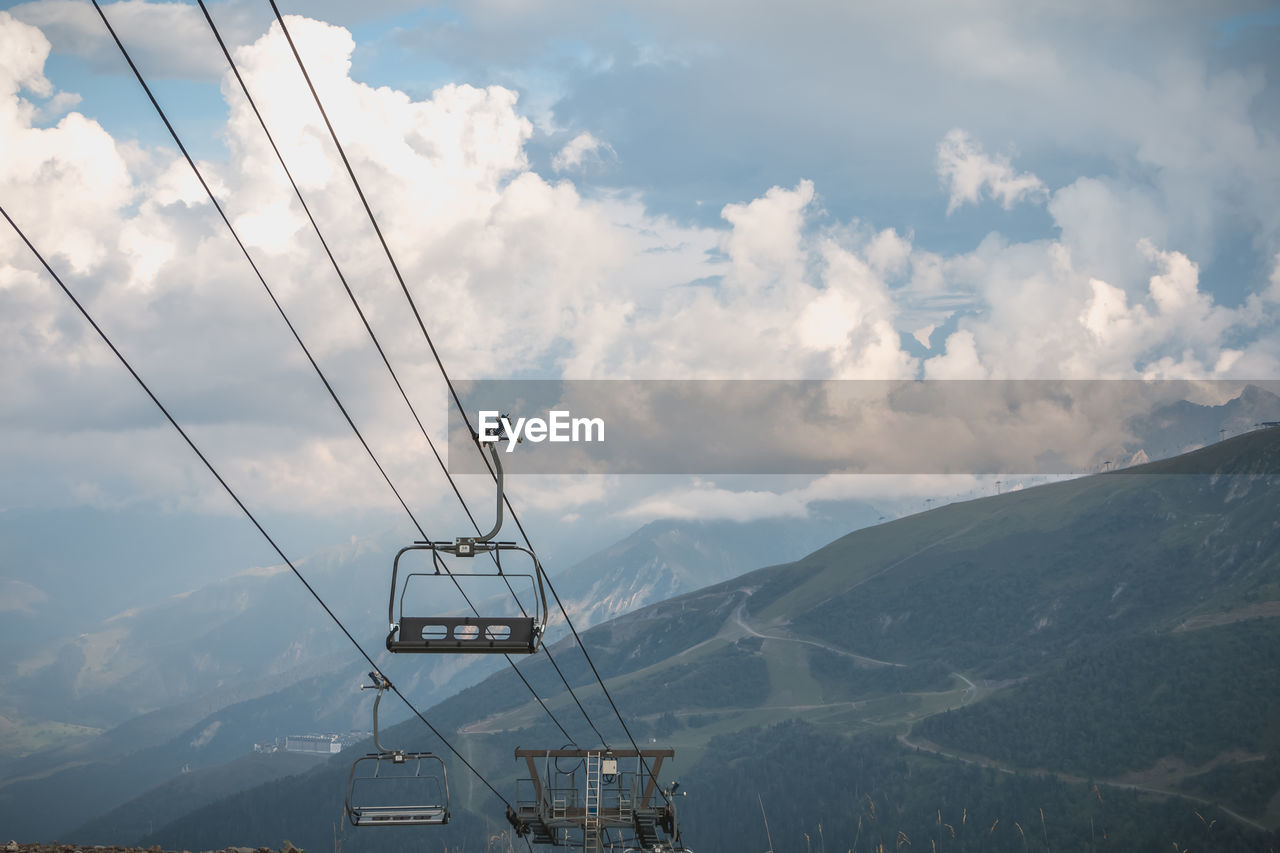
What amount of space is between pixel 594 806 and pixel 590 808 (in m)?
0.37

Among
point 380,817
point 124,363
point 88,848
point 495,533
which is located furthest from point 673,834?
point 124,363

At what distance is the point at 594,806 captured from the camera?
48.9m

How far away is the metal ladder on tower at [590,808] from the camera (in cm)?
4588

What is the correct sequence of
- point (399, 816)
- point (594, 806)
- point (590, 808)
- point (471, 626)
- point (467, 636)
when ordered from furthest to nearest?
point (594, 806) → point (590, 808) → point (399, 816) → point (471, 626) → point (467, 636)

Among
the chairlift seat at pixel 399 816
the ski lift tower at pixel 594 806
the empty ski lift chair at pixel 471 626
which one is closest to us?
the empty ski lift chair at pixel 471 626

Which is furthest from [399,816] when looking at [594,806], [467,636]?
[594,806]

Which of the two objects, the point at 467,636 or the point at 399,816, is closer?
the point at 467,636

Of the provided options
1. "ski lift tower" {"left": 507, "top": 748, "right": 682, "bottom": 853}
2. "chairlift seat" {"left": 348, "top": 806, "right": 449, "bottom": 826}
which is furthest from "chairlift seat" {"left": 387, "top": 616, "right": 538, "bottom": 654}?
"ski lift tower" {"left": 507, "top": 748, "right": 682, "bottom": 853}

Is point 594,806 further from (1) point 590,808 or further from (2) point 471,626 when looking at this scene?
(2) point 471,626

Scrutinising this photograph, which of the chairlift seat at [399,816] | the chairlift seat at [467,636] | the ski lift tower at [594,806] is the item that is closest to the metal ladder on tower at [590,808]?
the ski lift tower at [594,806]

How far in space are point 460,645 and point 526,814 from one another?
26.7 m

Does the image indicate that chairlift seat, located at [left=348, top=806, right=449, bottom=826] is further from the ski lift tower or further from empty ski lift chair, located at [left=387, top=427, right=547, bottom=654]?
the ski lift tower

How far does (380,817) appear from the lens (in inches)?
1383

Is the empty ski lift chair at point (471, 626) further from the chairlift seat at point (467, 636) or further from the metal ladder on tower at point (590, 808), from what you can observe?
the metal ladder on tower at point (590, 808)
